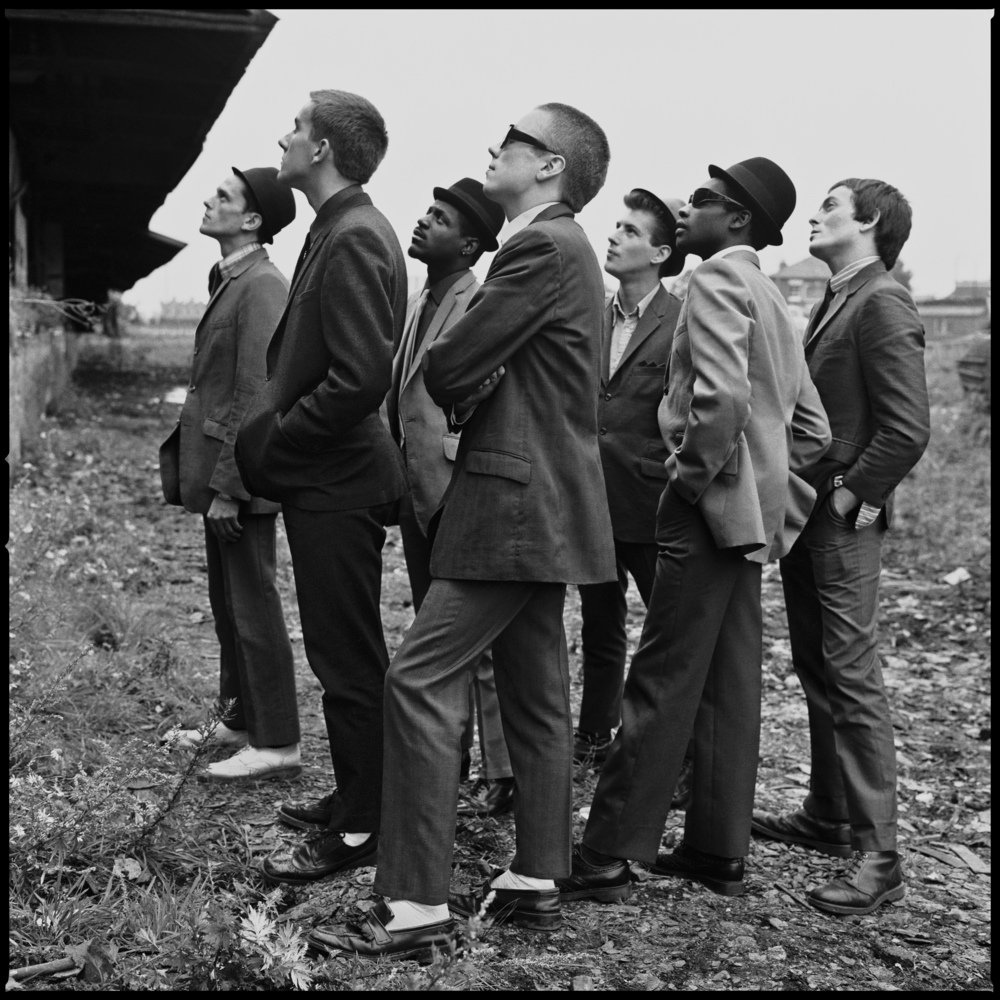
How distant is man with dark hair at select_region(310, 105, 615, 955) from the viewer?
305cm

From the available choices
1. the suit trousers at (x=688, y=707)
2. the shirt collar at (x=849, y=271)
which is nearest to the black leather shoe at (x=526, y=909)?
the suit trousers at (x=688, y=707)

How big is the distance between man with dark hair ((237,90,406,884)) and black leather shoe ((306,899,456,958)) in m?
0.46

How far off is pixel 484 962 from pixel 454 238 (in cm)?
246

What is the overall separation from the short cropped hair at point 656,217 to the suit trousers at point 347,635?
6.09ft

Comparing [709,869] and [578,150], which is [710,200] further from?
[709,869]

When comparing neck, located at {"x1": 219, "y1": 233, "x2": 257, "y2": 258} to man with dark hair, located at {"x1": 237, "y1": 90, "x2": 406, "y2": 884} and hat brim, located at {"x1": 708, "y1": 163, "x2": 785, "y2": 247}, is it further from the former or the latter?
hat brim, located at {"x1": 708, "y1": 163, "x2": 785, "y2": 247}

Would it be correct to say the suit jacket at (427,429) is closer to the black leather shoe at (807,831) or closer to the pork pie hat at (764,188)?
the pork pie hat at (764,188)

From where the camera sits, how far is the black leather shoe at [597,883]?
3.48m

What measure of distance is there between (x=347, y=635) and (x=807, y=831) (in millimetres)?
1793

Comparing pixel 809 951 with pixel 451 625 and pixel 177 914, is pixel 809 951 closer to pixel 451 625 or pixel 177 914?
pixel 451 625

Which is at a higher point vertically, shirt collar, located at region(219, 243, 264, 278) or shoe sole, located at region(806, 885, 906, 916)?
shirt collar, located at region(219, 243, 264, 278)

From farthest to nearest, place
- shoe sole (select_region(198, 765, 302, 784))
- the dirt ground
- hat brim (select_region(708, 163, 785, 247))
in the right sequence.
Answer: shoe sole (select_region(198, 765, 302, 784)) < hat brim (select_region(708, 163, 785, 247)) < the dirt ground

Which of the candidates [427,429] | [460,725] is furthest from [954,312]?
[460,725]

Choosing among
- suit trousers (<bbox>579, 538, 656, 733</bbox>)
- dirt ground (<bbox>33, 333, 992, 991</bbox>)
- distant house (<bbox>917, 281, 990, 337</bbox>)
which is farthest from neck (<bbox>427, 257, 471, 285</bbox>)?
distant house (<bbox>917, 281, 990, 337</bbox>)
